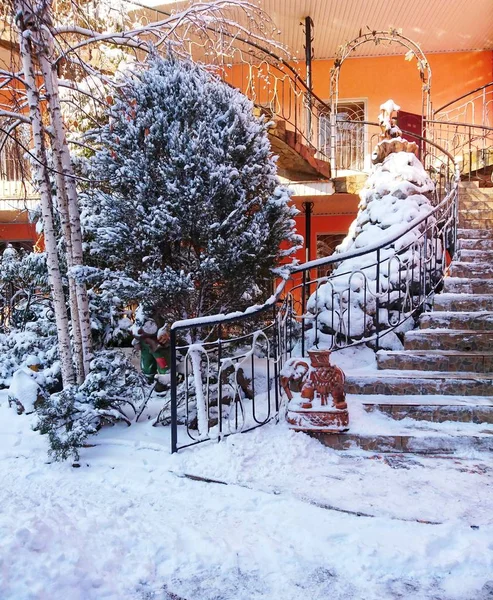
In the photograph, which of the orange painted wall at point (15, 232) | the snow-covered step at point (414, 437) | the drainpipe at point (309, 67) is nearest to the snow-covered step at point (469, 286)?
the snow-covered step at point (414, 437)

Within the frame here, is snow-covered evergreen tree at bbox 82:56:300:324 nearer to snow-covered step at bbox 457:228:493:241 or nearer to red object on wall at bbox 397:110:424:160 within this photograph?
snow-covered step at bbox 457:228:493:241

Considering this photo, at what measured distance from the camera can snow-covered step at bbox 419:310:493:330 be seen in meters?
4.92

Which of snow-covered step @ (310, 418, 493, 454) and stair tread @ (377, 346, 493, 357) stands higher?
stair tread @ (377, 346, 493, 357)

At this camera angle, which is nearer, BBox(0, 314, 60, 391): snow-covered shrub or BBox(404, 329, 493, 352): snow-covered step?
BBox(404, 329, 493, 352): snow-covered step

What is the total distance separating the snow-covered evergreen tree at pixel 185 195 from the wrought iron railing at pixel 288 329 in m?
0.42

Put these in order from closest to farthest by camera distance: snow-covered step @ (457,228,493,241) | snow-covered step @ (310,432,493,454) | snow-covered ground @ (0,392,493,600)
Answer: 1. snow-covered ground @ (0,392,493,600)
2. snow-covered step @ (310,432,493,454)
3. snow-covered step @ (457,228,493,241)

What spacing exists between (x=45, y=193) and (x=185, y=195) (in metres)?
1.46

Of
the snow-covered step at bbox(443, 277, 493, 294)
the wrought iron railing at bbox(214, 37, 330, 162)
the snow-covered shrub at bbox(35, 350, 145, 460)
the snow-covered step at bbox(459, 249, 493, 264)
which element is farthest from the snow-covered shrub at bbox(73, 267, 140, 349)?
the wrought iron railing at bbox(214, 37, 330, 162)

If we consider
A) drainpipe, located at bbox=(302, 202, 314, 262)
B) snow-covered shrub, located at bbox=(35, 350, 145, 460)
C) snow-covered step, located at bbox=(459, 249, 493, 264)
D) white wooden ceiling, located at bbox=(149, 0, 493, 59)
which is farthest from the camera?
drainpipe, located at bbox=(302, 202, 314, 262)

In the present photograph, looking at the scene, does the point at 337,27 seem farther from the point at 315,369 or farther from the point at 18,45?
the point at 315,369

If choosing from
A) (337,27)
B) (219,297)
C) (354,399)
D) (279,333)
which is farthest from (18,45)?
(337,27)

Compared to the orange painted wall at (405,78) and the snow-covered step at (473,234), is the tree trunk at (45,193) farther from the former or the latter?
the orange painted wall at (405,78)

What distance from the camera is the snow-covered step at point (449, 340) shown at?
15.4 feet

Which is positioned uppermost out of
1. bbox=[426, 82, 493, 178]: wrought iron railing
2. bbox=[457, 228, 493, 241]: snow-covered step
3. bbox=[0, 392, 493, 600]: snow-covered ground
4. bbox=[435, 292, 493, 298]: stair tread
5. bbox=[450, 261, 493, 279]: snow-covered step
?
bbox=[426, 82, 493, 178]: wrought iron railing
